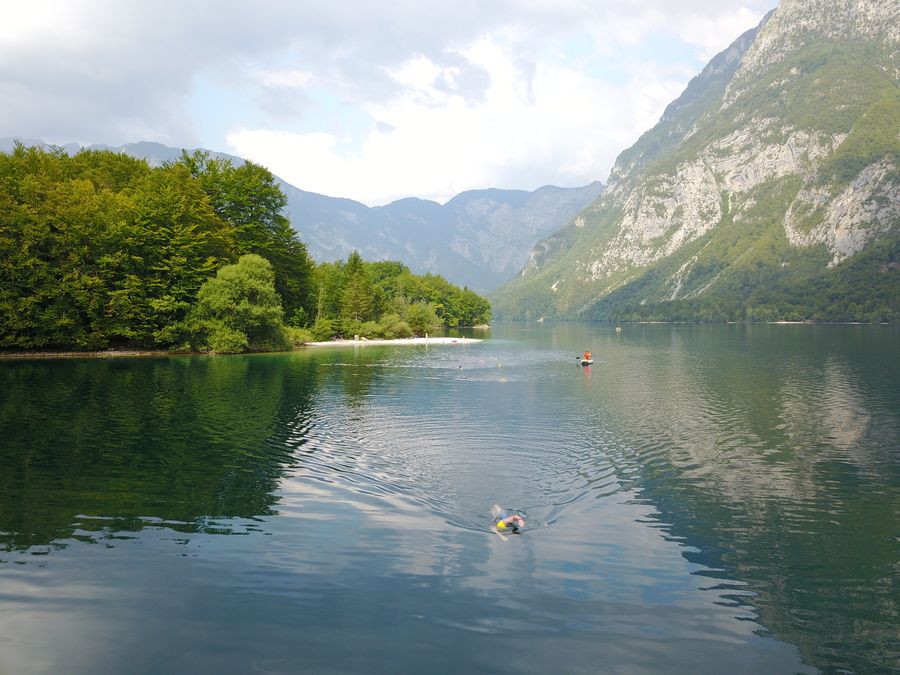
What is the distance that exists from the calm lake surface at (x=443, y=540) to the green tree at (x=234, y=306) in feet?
155

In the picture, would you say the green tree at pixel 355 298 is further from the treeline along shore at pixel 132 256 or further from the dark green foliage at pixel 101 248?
the dark green foliage at pixel 101 248

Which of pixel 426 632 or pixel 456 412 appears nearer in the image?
pixel 426 632

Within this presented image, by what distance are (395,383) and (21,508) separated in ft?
137

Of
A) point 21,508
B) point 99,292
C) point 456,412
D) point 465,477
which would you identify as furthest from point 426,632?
point 99,292

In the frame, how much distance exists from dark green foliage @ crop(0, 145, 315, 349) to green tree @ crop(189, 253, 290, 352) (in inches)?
137

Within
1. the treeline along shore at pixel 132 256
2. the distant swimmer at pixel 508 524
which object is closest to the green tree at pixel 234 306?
the treeline along shore at pixel 132 256

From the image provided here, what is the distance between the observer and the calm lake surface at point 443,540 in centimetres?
1355

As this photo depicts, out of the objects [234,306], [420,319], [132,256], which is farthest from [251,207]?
[420,319]

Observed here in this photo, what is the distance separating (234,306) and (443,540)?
79419 mm

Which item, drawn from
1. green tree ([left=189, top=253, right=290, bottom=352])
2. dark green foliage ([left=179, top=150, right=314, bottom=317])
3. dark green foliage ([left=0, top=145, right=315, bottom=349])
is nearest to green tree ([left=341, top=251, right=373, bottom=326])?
dark green foliage ([left=179, top=150, right=314, bottom=317])

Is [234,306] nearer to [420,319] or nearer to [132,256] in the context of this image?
[132,256]

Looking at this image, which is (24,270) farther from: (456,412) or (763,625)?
(763,625)

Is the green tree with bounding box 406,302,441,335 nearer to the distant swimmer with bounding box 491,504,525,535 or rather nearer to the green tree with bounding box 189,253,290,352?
the green tree with bounding box 189,253,290,352

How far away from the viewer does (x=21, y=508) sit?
72.4ft
